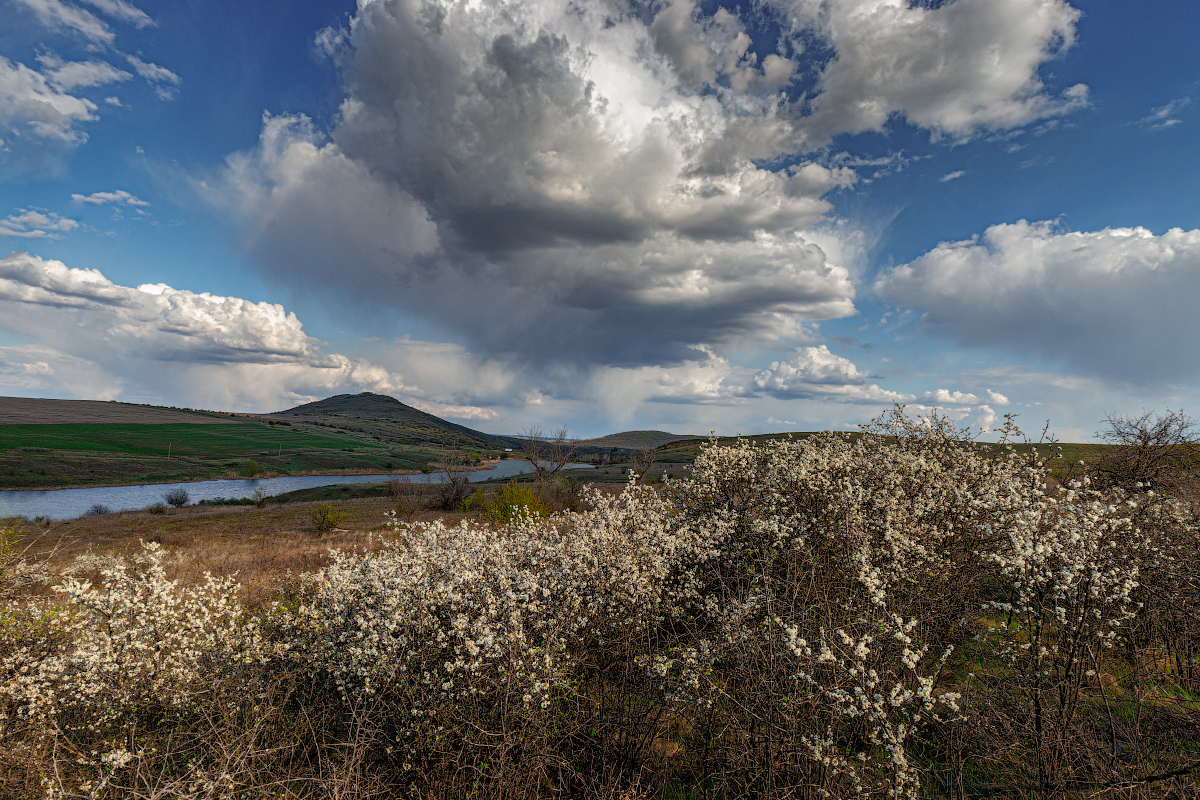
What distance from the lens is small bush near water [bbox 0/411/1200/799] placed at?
198 inches

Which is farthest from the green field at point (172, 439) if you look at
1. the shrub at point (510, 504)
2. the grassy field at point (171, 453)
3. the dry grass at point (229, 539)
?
the shrub at point (510, 504)

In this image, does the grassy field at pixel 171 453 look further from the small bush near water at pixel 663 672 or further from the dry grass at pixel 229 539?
the small bush near water at pixel 663 672

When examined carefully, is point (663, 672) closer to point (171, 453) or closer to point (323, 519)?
point (323, 519)

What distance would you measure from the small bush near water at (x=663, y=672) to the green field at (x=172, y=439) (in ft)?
459

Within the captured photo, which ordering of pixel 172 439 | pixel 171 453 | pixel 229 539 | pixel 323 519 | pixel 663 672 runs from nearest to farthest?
1. pixel 663 672
2. pixel 229 539
3. pixel 323 519
4. pixel 171 453
5. pixel 172 439

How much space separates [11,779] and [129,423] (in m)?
186

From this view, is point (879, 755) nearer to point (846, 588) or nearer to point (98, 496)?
point (846, 588)

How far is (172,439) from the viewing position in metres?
129

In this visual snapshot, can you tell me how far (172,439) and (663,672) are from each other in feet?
552

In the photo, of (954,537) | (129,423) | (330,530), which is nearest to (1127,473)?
(954,537)

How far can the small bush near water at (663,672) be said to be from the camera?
16.5 ft

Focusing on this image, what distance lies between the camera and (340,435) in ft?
595

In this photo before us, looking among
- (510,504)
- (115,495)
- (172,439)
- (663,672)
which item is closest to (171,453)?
(172,439)

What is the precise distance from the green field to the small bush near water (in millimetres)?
140010
